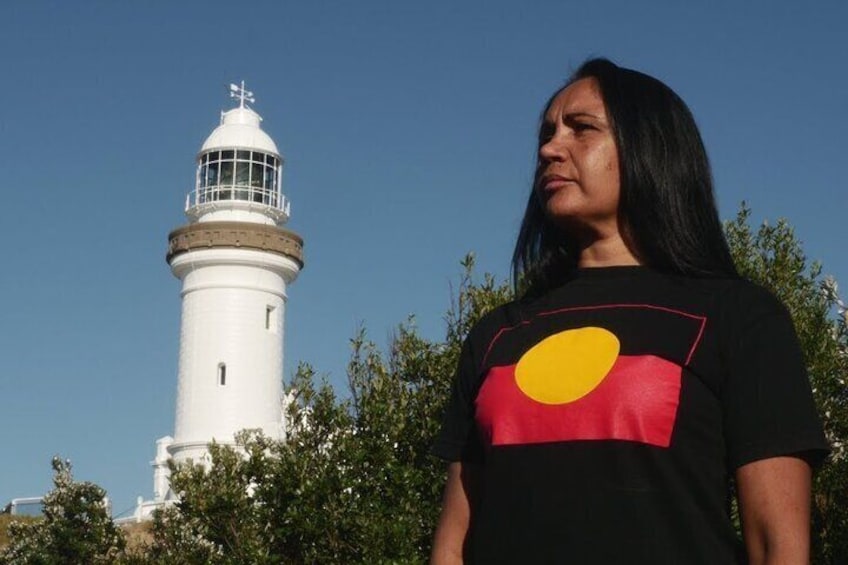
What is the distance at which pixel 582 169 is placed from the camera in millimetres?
3588

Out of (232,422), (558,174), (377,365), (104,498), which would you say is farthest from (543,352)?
(232,422)

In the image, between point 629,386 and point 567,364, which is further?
point 567,364

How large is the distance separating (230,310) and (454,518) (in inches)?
1619

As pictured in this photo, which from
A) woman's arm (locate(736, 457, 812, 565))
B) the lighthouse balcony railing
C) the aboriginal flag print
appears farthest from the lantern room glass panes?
woman's arm (locate(736, 457, 812, 565))

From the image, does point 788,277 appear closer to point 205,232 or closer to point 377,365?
point 377,365

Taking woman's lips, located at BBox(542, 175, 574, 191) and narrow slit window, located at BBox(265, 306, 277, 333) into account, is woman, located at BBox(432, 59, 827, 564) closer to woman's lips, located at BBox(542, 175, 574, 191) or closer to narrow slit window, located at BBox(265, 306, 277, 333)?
woman's lips, located at BBox(542, 175, 574, 191)

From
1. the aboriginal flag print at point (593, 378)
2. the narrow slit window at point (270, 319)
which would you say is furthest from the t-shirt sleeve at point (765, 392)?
the narrow slit window at point (270, 319)

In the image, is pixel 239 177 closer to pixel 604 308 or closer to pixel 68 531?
pixel 68 531

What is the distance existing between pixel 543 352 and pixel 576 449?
341 millimetres

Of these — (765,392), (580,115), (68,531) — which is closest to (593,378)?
(765,392)

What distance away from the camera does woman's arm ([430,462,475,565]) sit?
356cm

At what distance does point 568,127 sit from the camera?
371cm

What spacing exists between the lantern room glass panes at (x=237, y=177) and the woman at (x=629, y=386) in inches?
1691

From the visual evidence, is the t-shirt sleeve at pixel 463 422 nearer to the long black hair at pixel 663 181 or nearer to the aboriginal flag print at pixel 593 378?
the aboriginal flag print at pixel 593 378
